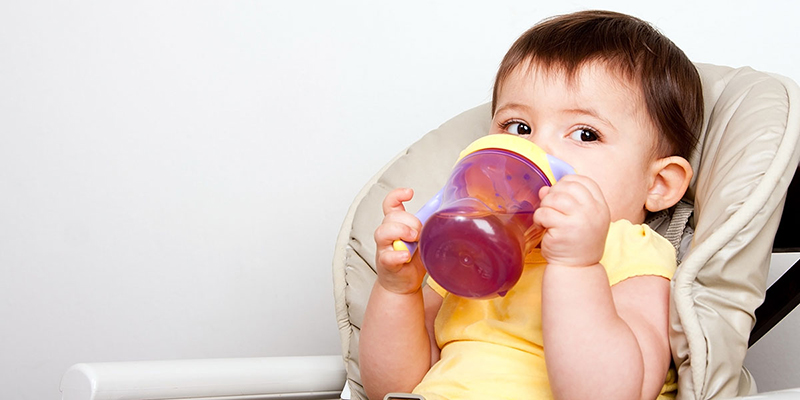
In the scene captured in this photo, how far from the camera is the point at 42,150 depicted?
1562 mm

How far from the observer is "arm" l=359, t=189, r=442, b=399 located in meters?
0.89

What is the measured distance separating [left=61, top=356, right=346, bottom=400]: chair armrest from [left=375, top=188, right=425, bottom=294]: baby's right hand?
0.20 m

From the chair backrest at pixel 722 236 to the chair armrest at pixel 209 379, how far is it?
0.05 m

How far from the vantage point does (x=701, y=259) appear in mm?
799

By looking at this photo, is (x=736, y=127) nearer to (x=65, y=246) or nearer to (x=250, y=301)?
(x=250, y=301)

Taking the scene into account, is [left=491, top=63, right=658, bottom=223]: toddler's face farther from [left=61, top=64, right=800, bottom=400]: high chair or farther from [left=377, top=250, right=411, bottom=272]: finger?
[left=377, top=250, right=411, bottom=272]: finger

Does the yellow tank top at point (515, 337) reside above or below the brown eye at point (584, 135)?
below

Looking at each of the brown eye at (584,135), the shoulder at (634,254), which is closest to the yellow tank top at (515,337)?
the shoulder at (634,254)

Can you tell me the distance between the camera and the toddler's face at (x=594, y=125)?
0.92 meters

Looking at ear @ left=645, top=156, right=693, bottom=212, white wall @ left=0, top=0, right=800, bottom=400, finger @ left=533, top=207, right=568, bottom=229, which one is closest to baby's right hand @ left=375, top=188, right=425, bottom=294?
finger @ left=533, top=207, right=568, bottom=229

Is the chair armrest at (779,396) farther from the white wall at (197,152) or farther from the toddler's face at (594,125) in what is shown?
the white wall at (197,152)

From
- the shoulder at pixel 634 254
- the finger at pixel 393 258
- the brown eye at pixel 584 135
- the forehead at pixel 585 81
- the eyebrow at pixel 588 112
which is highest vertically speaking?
the forehead at pixel 585 81

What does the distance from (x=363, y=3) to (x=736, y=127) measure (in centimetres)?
79

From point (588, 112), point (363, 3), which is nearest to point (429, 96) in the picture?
point (363, 3)
